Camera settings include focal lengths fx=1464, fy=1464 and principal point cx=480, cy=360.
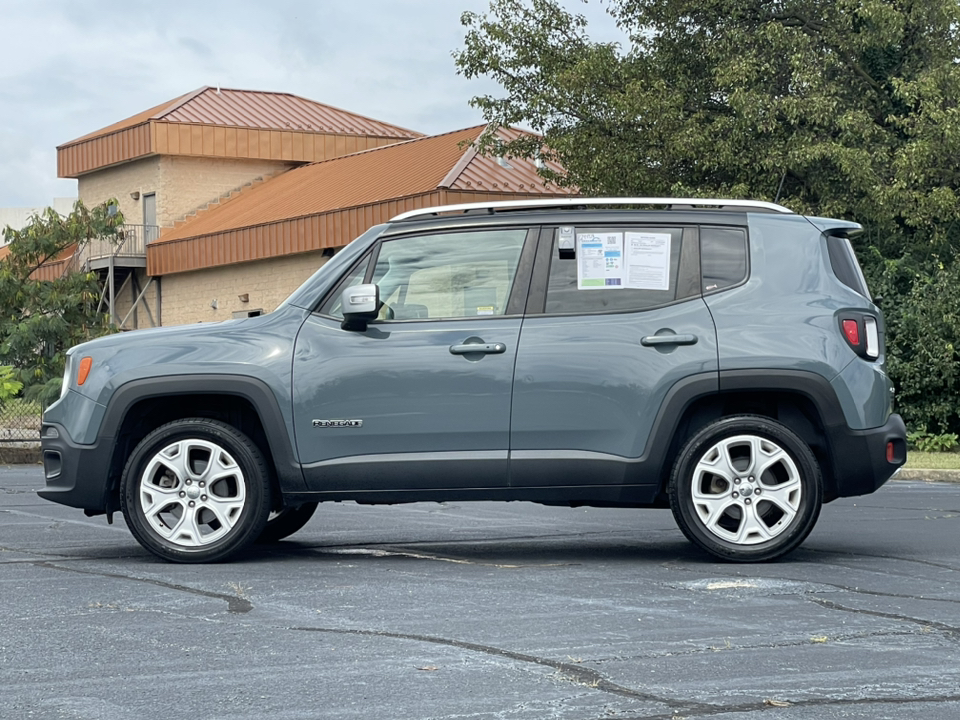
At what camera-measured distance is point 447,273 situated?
26.1 feet

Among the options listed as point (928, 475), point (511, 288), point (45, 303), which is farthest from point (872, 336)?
point (45, 303)

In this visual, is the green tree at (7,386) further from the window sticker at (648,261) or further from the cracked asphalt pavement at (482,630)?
the window sticker at (648,261)

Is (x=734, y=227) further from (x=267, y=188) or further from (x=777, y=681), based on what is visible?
(x=267, y=188)

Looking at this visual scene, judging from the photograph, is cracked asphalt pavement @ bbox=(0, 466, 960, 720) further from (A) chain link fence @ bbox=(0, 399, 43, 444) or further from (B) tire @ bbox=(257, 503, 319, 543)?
(A) chain link fence @ bbox=(0, 399, 43, 444)

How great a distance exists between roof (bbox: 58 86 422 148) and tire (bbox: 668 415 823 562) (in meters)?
38.3

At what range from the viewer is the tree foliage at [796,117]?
69.5 ft

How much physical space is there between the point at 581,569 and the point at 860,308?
6.64ft

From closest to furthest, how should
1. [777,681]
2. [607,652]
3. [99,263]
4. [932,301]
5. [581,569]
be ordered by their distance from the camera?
[777,681] → [607,652] → [581,569] → [932,301] → [99,263]

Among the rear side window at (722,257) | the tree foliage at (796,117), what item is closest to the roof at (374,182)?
the tree foliage at (796,117)

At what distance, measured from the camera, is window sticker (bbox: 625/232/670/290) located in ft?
25.6

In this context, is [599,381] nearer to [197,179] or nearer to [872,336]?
[872,336]

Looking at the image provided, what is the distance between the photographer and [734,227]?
7953mm

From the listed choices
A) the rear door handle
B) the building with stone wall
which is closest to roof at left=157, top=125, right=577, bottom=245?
the building with stone wall

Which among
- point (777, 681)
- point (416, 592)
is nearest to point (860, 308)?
point (416, 592)
